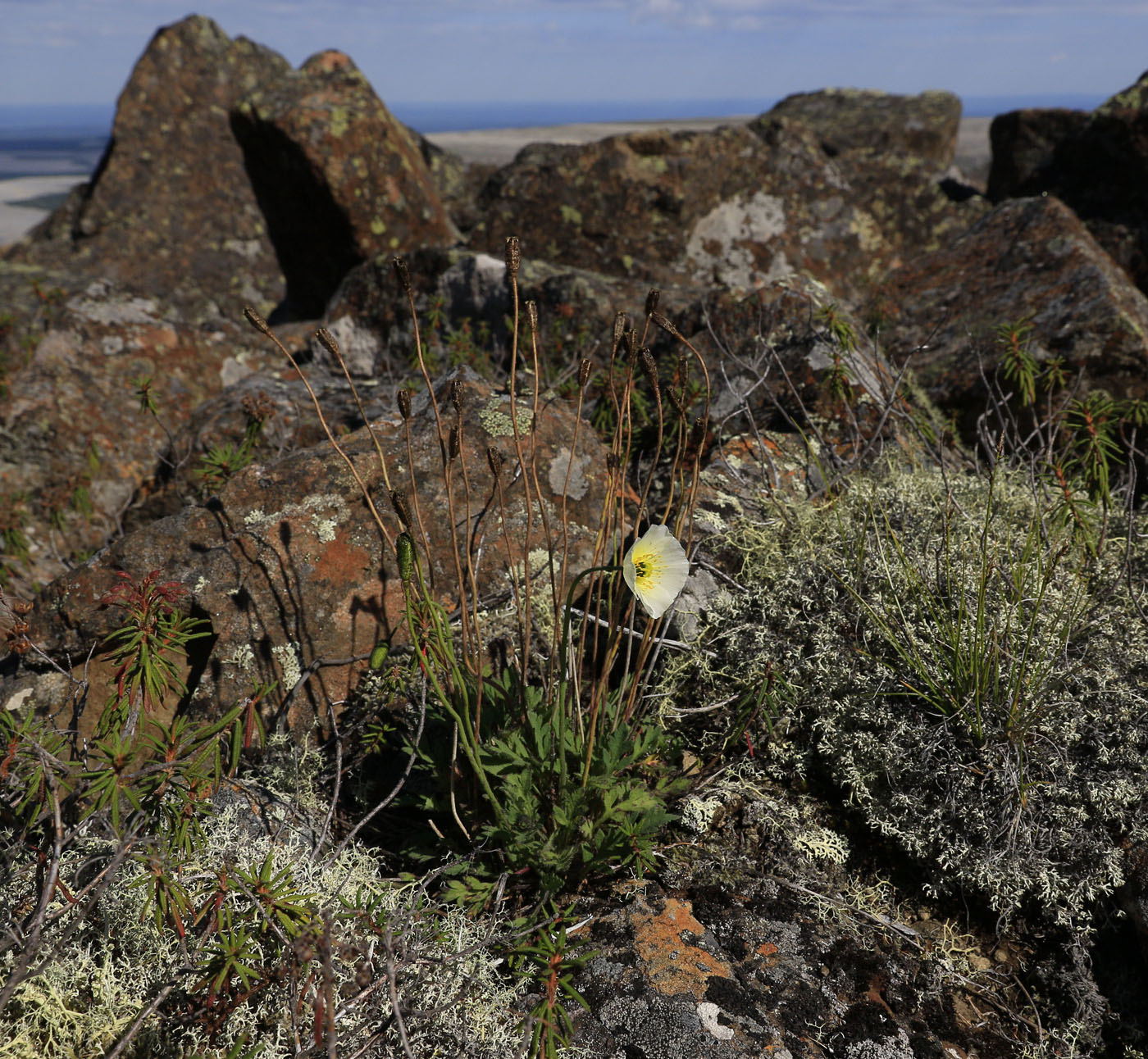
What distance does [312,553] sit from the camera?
10.4 ft

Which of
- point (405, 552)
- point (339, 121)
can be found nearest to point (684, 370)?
point (405, 552)

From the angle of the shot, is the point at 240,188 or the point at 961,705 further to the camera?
the point at 240,188

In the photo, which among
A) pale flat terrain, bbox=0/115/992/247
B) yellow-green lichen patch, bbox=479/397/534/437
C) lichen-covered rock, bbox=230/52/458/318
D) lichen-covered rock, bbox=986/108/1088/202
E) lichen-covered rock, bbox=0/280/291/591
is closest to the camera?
yellow-green lichen patch, bbox=479/397/534/437

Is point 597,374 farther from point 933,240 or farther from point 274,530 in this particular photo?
point 933,240

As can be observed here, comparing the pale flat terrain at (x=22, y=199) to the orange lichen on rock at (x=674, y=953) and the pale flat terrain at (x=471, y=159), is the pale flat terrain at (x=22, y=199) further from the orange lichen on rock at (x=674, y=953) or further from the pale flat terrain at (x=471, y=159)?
the orange lichen on rock at (x=674, y=953)

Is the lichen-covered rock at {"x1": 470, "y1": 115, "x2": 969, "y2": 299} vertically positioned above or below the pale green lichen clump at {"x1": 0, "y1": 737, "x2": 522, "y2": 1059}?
above

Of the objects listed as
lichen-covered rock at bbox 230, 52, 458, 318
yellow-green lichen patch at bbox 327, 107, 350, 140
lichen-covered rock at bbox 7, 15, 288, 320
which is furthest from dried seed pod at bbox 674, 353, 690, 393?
lichen-covered rock at bbox 7, 15, 288, 320

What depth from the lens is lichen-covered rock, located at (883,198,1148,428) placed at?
454 cm

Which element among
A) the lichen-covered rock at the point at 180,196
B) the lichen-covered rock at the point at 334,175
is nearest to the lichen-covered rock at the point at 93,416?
the lichen-covered rock at the point at 334,175

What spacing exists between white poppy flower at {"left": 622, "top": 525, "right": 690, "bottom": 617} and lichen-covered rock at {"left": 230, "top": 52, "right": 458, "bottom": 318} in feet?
21.7

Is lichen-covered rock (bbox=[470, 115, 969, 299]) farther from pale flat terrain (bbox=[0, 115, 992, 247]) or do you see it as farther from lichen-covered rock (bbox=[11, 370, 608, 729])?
pale flat terrain (bbox=[0, 115, 992, 247])

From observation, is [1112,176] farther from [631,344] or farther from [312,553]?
[312,553]

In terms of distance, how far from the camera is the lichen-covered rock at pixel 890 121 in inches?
603

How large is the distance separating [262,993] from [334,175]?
24.3ft
